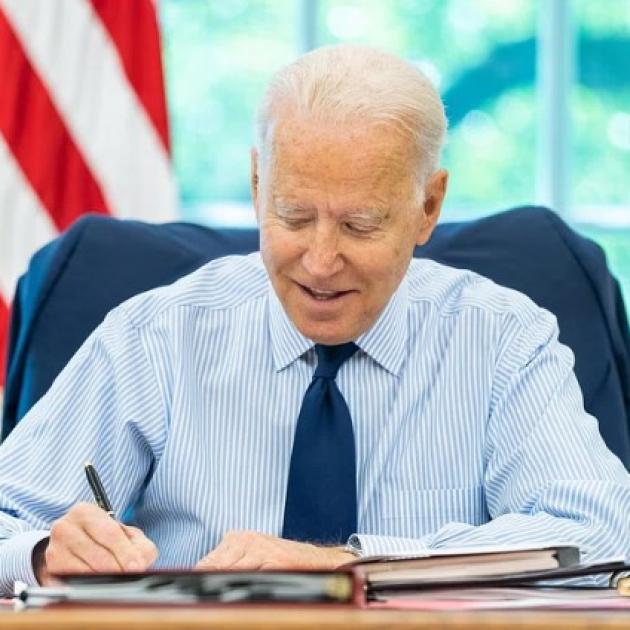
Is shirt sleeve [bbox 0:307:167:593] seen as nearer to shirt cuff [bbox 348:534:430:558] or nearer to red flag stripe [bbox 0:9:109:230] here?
shirt cuff [bbox 348:534:430:558]

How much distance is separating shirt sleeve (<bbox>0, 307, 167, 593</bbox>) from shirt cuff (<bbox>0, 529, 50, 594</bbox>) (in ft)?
0.53

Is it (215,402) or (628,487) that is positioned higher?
(215,402)

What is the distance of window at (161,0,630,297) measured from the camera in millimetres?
4770

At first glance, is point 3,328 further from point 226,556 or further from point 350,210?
point 226,556

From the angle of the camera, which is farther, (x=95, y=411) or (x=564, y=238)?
(x=564, y=238)

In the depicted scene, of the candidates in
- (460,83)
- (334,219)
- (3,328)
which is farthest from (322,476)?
(460,83)

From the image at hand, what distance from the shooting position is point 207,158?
15.8ft

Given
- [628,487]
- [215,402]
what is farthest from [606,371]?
[215,402]

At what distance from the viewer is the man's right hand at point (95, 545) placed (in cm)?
145

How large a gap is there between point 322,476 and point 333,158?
1.29 ft

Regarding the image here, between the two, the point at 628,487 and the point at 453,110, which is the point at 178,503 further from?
the point at 453,110

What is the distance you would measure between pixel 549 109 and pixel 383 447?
3.00 m

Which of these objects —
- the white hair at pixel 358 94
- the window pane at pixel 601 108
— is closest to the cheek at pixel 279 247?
the white hair at pixel 358 94

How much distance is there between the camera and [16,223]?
308cm
